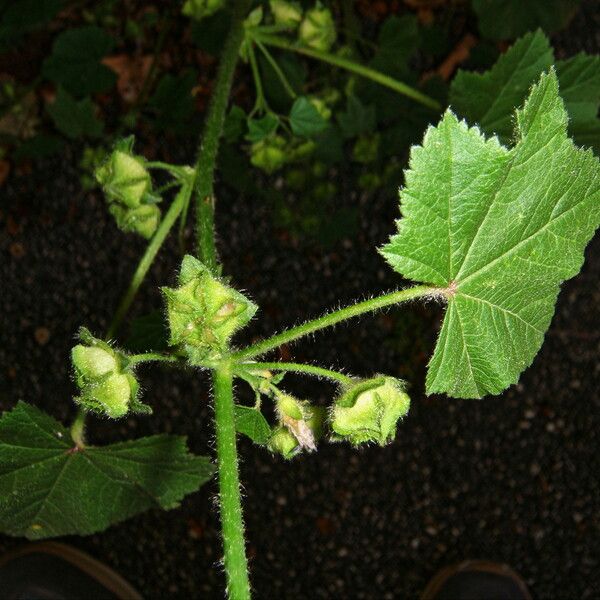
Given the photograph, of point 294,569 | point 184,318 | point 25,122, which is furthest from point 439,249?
point 294,569

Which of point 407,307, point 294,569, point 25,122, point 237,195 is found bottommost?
point 294,569

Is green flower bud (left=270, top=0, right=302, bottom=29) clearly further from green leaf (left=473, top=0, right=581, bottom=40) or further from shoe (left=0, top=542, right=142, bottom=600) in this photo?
shoe (left=0, top=542, right=142, bottom=600)

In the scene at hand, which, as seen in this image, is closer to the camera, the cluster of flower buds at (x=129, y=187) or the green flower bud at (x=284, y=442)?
the green flower bud at (x=284, y=442)

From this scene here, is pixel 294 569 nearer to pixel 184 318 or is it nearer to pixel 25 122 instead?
pixel 25 122

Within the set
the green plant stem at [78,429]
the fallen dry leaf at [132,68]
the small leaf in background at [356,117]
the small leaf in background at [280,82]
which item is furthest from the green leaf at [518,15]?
the green plant stem at [78,429]

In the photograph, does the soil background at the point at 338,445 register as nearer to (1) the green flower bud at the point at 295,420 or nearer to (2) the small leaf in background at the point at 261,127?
(2) the small leaf in background at the point at 261,127

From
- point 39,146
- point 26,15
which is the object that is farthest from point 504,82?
point 39,146

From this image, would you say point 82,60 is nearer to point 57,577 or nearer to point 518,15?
point 518,15
